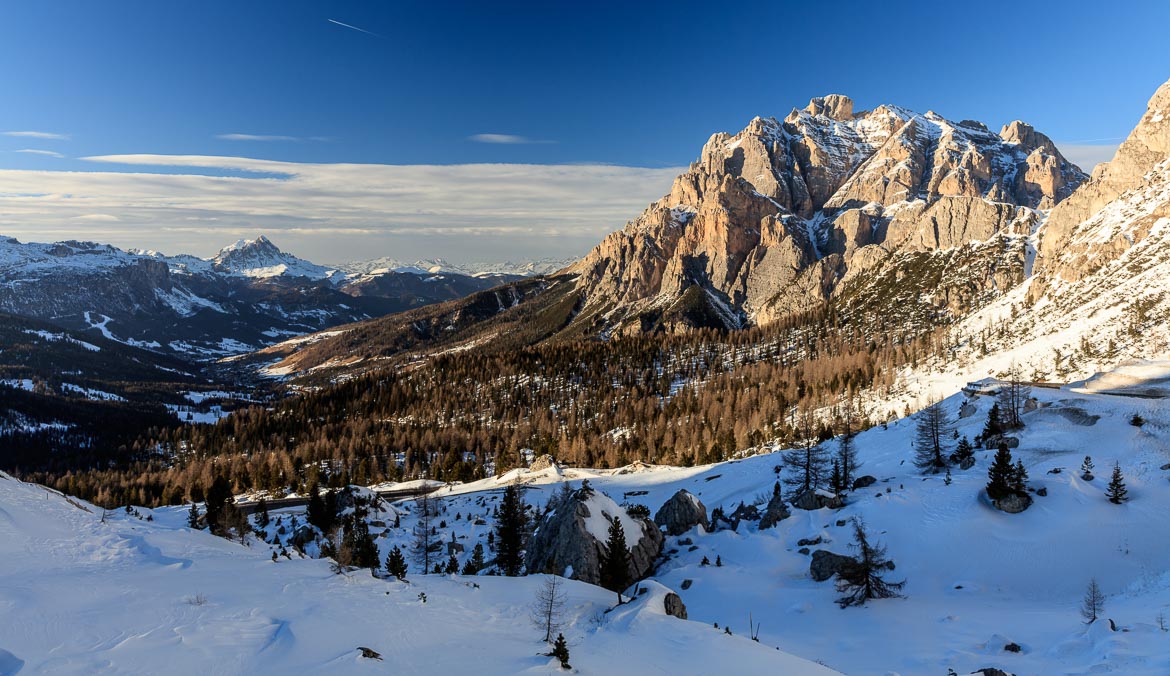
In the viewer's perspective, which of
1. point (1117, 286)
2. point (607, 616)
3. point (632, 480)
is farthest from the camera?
point (1117, 286)

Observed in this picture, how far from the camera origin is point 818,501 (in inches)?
2062

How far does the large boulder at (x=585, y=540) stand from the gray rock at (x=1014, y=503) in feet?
94.3

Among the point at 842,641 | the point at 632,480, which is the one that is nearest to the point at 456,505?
the point at 632,480

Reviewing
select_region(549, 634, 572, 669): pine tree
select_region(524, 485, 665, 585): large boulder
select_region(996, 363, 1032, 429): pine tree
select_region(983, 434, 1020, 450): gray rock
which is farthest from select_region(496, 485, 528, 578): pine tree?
select_region(996, 363, 1032, 429): pine tree

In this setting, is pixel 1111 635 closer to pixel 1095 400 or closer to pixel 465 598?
pixel 465 598

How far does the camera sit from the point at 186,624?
22.3 meters

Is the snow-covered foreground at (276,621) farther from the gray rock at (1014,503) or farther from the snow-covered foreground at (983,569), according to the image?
the gray rock at (1014,503)

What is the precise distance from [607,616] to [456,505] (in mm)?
65236

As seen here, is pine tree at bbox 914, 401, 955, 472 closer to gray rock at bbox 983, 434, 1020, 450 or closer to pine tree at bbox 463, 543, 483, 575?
gray rock at bbox 983, 434, 1020, 450

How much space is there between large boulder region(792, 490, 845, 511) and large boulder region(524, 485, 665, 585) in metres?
14.2

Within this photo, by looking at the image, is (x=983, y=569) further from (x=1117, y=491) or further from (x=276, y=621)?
(x=276, y=621)

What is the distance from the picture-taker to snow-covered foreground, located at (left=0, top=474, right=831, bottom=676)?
1991 centimetres

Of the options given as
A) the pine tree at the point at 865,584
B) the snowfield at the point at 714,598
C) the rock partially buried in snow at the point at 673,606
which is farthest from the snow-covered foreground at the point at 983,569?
the rock partially buried in snow at the point at 673,606

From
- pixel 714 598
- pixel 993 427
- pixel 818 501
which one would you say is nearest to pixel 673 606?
pixel 714 598
